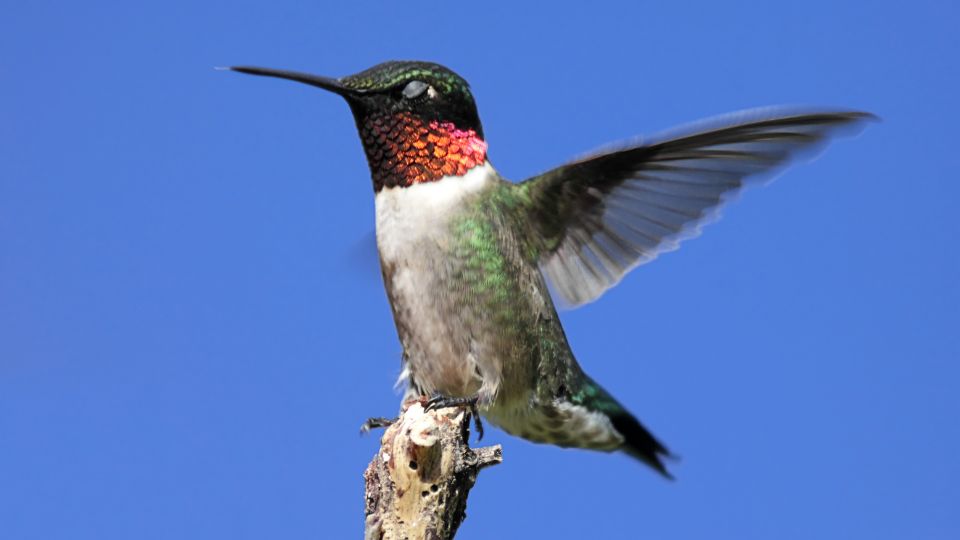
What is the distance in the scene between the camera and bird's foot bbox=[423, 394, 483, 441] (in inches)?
137

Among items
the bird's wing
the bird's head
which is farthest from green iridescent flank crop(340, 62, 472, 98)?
the bird's wing

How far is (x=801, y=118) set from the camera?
3.77 metres

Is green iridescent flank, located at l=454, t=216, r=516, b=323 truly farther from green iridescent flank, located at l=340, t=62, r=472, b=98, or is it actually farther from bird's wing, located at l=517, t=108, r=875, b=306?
green iridescent flank, located at l=340, t=62, r=472, b=98

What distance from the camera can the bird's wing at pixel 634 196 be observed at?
4016 millimetres

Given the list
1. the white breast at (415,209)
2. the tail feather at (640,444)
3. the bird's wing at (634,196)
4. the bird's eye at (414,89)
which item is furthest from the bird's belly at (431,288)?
the tail feather at (640,444)

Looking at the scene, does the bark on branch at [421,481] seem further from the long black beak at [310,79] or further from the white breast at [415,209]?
the long black beak at [310,79]

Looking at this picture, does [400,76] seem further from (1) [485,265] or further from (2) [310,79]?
(1) [485,265]

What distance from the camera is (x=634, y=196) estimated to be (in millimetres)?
4277

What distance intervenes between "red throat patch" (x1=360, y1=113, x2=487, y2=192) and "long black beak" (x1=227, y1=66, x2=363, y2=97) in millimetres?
131

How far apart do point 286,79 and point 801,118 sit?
1.80 meters

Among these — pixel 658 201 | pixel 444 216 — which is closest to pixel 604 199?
pixel 658 201

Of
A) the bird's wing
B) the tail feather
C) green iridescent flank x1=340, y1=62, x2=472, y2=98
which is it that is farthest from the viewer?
the tail feather

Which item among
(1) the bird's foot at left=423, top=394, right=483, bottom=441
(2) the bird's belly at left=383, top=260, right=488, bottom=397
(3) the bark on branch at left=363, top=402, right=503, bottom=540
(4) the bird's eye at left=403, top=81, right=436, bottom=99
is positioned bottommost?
(3) the bark on branch at left=363, top=402, right=503, bottom=540

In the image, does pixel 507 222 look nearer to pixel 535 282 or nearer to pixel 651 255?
pixel 535 282
